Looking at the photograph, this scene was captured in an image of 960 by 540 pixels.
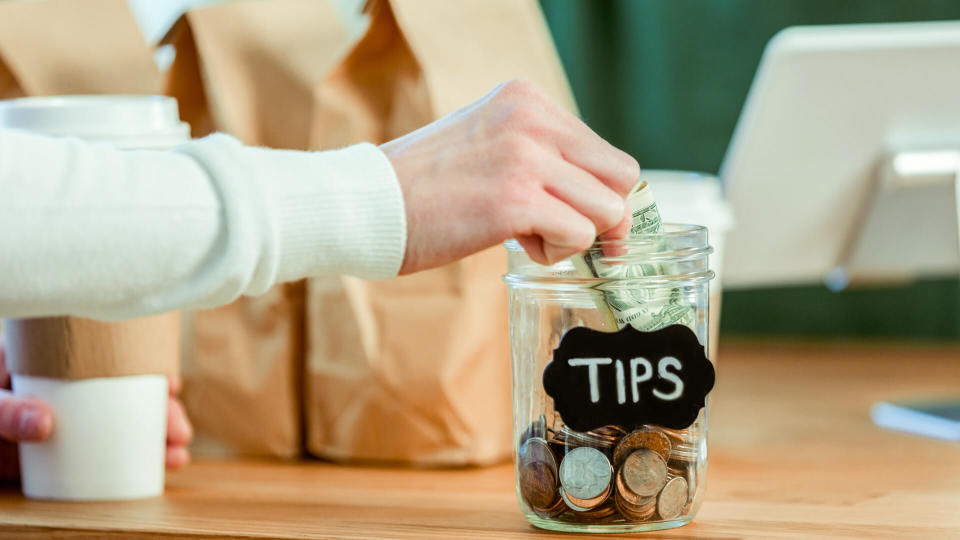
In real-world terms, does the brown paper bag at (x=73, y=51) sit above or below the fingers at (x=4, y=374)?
above

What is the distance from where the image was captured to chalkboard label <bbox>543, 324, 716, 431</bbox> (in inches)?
30.7

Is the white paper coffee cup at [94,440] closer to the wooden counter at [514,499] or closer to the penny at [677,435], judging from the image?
the wooden counter at [514,499]

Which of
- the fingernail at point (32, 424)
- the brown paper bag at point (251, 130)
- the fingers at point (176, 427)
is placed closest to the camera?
the fingernail at point (32, 424)

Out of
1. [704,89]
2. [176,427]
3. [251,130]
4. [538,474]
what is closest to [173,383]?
[176,427]

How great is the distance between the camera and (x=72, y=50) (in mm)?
1137

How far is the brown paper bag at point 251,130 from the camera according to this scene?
1144 mm

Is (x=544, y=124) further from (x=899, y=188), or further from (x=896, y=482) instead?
(x=899, y=188)

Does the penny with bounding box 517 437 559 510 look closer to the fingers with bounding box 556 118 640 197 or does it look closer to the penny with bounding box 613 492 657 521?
the penny with bounding box 613 492 657 521

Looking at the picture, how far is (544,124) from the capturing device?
74cm

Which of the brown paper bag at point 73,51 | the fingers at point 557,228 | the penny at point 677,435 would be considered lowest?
the penny at point 677,435


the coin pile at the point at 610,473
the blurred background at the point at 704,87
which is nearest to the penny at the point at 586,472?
the coin pile at the point at 610,473

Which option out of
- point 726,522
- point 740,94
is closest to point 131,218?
point 726,522

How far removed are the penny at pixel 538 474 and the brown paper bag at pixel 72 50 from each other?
56 cm

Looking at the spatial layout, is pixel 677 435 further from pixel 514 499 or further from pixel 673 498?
pixel 514 499
